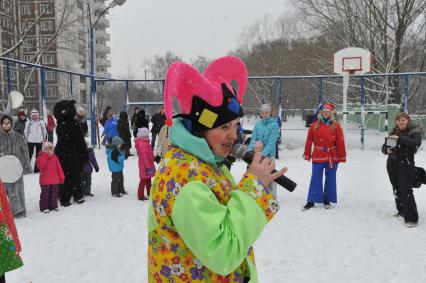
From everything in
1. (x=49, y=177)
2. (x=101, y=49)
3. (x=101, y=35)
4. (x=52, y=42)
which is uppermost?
(x=101, y=35)

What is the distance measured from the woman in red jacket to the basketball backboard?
702 cm

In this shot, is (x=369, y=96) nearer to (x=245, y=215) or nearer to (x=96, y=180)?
(x=96, y=180)

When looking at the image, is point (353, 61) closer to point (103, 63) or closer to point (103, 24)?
point (103, 24)

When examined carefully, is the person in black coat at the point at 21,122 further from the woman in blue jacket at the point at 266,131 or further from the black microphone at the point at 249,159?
the black microphone at the point at 249,159

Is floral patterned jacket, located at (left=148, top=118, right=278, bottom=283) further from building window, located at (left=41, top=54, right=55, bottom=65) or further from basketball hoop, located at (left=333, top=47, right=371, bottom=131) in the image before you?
building window, located at (left=41, top=54, right=55, bottom=65)

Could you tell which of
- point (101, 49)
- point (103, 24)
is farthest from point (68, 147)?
point (101, 49)

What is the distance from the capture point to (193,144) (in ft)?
4.99

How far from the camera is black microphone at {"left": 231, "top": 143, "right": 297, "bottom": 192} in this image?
1.68 m

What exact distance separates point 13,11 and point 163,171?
22.5 metres

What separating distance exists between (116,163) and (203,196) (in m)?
6.65

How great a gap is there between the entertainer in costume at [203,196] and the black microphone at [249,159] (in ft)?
0.39

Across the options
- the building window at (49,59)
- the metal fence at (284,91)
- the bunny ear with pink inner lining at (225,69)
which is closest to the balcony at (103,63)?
the building window at (49,59)

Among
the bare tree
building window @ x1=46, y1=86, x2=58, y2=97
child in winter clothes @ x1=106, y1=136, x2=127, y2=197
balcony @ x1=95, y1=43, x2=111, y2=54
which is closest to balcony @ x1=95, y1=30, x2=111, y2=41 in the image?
balcony @ x1=95, y1=43, x2=111, y2=54

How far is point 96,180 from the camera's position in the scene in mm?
9406
